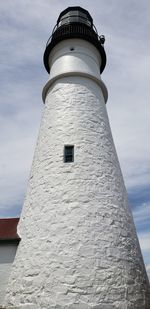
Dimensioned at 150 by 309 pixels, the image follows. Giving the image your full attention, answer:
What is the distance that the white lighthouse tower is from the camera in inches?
222

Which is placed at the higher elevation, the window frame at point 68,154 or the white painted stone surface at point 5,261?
the window frame at point 68,154

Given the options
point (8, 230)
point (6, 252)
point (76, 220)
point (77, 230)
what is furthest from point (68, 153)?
point (6, 252)

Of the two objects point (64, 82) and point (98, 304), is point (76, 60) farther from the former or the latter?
point (98, 304)

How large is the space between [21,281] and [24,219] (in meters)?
1.55

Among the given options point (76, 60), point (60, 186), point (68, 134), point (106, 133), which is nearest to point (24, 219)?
point (60, 186)

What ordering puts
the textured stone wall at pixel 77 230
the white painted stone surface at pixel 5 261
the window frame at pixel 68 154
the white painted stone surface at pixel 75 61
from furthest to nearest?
the white painted stone surface at pixel 75 61 → the window frame at pixel 68 154 → the white painted stone surface at pixel 5 261 → the textured stone wall at pixel 77 230

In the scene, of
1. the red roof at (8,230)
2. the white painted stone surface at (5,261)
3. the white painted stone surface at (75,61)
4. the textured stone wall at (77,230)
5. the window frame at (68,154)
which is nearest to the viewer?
the textured stone wall at (77,230)

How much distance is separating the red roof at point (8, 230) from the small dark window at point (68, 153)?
246 cm

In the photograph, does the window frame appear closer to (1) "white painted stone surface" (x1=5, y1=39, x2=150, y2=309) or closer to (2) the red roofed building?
(1) "white painted stone surface" (x1=5, y1=39, x2=150, y2=309)

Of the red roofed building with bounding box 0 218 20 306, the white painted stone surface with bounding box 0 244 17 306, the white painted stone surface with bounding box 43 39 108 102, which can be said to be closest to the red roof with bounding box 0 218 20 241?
the red roofed building with bounding box 0 218 20 306

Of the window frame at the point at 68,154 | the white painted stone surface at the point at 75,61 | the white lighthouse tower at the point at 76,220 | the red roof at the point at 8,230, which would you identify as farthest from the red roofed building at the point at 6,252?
the white painted stone surface at the point at 75,61

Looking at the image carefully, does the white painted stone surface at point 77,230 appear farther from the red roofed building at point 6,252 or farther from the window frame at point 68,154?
the red roofed building at point 6,252

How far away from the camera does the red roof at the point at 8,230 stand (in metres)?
7.17

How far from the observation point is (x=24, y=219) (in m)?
7.12
